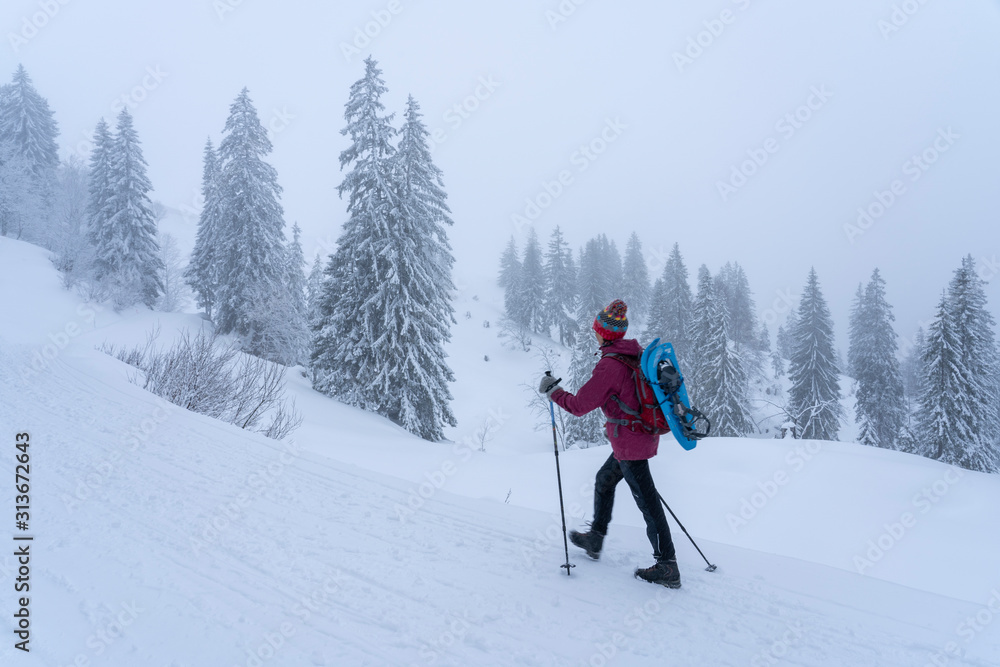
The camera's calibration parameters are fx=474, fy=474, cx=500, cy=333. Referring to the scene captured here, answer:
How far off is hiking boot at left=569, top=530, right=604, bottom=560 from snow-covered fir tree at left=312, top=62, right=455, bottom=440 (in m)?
15.0

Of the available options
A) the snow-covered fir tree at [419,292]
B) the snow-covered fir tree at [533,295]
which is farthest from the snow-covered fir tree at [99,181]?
the snow-covered fir tree at [533,295]

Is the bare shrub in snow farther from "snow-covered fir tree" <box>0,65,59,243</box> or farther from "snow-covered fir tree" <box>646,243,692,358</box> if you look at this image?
"snow-covered fir tree" <box>0,65,59,243</box>

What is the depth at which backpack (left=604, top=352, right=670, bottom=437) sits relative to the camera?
3.72m

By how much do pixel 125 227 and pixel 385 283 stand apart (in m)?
24.5

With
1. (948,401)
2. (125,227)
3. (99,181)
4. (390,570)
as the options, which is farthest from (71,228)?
(948,401)

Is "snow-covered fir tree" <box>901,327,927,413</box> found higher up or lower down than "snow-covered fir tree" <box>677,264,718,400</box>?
higher up

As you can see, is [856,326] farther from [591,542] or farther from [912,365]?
[591,542]

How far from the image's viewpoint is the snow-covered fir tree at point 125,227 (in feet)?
102

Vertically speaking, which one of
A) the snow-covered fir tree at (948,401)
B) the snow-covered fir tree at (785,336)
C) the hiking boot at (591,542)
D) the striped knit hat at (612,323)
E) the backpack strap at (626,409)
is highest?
the snow-covered fir tree at (785,336)

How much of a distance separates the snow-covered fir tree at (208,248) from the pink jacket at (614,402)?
31365mm

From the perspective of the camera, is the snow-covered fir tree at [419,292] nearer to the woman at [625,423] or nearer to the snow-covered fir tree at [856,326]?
the woman at [625,423]

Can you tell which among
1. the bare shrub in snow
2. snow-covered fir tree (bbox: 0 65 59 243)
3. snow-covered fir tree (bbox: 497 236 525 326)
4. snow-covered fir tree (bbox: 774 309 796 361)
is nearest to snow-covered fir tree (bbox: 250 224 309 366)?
the bare shrub in snow

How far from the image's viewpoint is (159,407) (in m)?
7.89

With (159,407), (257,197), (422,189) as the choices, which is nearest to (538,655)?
(159,407)
